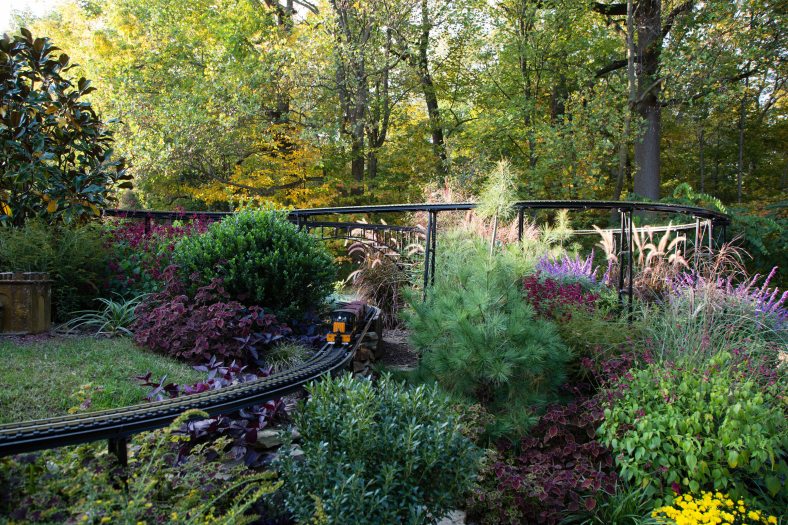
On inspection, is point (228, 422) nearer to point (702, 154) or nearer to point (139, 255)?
point (139, 255)

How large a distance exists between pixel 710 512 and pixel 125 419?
2528 mm

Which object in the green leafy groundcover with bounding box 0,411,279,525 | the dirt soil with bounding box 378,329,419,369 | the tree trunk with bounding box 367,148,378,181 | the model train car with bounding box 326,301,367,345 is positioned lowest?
the dirt soil with bounding box 378,329,419,369

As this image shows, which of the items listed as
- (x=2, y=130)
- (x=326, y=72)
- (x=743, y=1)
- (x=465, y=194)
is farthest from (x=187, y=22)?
(x=743, y=1)

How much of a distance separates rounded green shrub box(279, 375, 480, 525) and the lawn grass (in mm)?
1083

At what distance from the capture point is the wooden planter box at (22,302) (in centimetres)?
359

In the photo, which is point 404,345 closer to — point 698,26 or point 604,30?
point 698,26

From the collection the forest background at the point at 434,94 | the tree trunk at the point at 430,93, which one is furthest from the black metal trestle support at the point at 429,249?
the tree trunk at the point at 430,93

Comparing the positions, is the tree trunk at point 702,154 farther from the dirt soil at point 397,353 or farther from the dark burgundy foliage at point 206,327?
the dark burgundy foliage at point 206,327

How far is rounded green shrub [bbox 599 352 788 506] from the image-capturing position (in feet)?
8.84

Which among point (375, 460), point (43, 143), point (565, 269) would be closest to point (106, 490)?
point (375, 460)

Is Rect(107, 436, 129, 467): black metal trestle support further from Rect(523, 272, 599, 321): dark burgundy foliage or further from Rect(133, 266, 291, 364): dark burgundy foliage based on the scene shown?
Rect(523, 272, 599, 321): dark burgundy foliage

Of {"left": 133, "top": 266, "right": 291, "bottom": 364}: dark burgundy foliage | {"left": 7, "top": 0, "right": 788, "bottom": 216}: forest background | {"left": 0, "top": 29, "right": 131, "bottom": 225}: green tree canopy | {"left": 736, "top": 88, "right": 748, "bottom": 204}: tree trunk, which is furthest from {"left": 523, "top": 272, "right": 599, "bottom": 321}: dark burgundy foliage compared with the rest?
{"left": 736, "top": 88, "right": 748, "bottom": 204}: tree trunk

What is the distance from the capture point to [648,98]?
11.6 meters

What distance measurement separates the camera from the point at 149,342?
3580 mm
